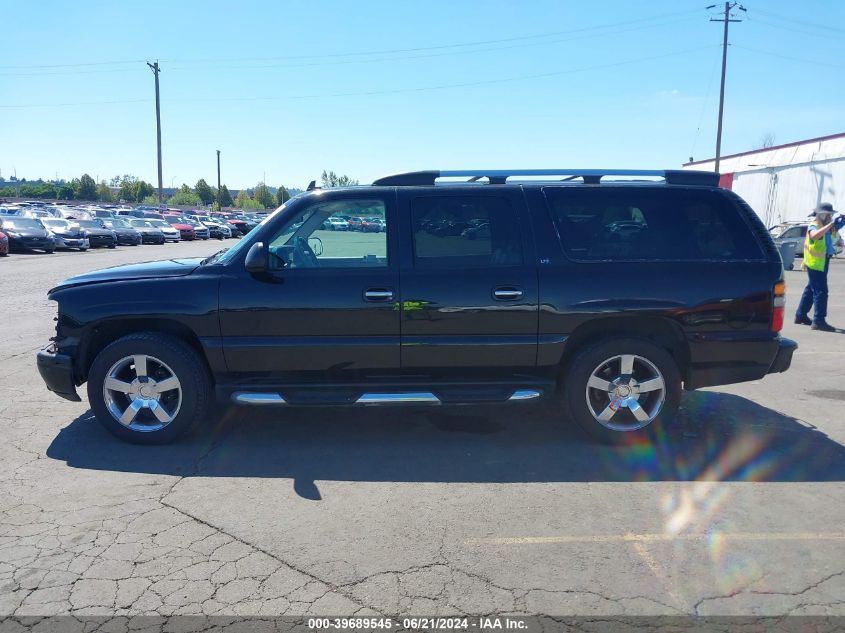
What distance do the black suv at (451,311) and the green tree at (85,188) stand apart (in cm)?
11966

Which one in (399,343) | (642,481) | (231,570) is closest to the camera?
(231,570)

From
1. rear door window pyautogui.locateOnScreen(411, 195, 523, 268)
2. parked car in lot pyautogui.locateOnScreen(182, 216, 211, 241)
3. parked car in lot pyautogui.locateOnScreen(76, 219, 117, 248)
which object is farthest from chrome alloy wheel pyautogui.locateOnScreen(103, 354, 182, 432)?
parked car in lot pyautogui.locateOnScreen(182, 216, 211, 241)

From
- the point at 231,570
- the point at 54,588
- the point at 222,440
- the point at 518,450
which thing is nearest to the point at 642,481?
the point at 518,450

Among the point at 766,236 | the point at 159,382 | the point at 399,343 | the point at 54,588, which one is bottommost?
the point at 54,588

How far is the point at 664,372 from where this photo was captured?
5066mm

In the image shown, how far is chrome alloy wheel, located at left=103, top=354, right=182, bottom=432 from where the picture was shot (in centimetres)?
498

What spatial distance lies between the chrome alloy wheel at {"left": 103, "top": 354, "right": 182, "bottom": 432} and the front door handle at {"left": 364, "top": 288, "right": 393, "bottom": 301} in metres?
1.53

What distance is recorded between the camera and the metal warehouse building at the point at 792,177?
106 feet

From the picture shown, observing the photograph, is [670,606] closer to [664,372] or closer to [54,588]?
[664,372]

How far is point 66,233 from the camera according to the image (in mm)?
28625

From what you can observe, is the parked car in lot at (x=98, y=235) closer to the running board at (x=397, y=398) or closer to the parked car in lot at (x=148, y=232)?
the parked car in lot at (x=148, y=232)

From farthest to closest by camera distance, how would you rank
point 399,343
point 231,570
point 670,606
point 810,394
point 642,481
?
point 810,394 < point 399,343 < point 642,481 < point 231,570 < point 670,606

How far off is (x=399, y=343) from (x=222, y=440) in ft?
5.15

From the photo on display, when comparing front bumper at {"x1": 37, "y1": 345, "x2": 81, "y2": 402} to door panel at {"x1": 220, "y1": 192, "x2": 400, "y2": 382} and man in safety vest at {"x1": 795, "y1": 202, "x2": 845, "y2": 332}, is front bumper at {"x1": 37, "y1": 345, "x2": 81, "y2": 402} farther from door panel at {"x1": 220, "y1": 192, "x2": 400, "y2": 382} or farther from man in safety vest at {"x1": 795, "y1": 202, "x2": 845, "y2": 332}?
man in safety vest at {"x1": 795, "y1": 202, "x2": 845, "y2": 332}
